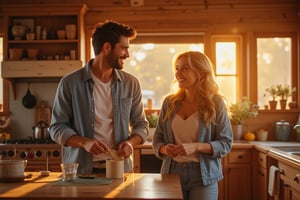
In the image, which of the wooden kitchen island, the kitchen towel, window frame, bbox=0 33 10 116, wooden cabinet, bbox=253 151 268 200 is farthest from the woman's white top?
window frame, bbox=0 33 10 116

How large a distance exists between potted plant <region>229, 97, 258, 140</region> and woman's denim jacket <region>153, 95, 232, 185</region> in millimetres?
2460

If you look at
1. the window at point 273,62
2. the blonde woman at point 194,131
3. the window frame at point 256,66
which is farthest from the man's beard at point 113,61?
the window at point 273,62

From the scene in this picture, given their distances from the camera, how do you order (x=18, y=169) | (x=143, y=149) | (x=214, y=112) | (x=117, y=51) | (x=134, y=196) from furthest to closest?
(x=143, y=149) < (x=117, y=51) < (x=214, y=112) < (x=18, y=169) < (x=134, y=196)

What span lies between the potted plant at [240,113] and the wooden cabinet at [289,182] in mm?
1251

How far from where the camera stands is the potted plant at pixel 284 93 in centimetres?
494

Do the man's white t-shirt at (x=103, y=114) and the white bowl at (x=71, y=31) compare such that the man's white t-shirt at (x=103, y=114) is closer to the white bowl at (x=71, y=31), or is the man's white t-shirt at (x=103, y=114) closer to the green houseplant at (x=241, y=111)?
the white bowl at (x=71, y=31)

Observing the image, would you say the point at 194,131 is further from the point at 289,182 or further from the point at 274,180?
the point at 274,180

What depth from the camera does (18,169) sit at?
221cm

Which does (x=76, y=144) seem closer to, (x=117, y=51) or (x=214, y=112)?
(x=117, y=51)

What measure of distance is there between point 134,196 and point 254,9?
374 cm

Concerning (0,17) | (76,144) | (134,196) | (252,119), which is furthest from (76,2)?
(134,196)

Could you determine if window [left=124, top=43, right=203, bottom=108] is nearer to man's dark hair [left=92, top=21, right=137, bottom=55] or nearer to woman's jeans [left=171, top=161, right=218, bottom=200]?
man's dark hair [left=92, top=21, right=137, bottom=55]

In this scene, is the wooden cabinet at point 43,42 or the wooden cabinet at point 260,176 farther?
the wooden cabinet at point 43,42

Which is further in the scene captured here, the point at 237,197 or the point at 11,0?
the point at 11,0
